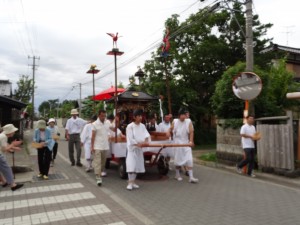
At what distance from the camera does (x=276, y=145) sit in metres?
9.50

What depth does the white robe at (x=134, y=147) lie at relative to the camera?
7867 millimetres

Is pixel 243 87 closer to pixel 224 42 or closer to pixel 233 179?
pixel 233 179

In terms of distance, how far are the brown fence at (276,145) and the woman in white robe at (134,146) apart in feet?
13.0

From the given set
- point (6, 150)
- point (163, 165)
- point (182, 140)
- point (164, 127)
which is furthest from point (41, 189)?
point (164, 127)

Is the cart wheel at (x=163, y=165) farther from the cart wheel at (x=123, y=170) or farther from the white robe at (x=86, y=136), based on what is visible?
the white robe at (x=86, y=136)

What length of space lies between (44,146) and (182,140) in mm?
3758

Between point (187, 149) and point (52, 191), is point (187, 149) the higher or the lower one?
the higher one

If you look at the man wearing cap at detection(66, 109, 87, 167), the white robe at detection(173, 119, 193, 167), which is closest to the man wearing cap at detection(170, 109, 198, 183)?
the white robe at detection(173, 119, 193, 167)

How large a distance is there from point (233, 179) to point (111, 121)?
12.9ft

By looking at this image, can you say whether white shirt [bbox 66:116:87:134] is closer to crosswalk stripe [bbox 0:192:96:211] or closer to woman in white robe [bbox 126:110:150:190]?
woman in white robe [bbox 126:110:150:190]

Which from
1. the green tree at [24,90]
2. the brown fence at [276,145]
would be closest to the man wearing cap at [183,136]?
the brown fence at [276,145]

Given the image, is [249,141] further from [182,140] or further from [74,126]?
[74,126]

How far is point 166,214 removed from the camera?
5840 millimetres

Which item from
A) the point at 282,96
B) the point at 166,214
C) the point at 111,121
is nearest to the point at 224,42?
the point at 282,96
